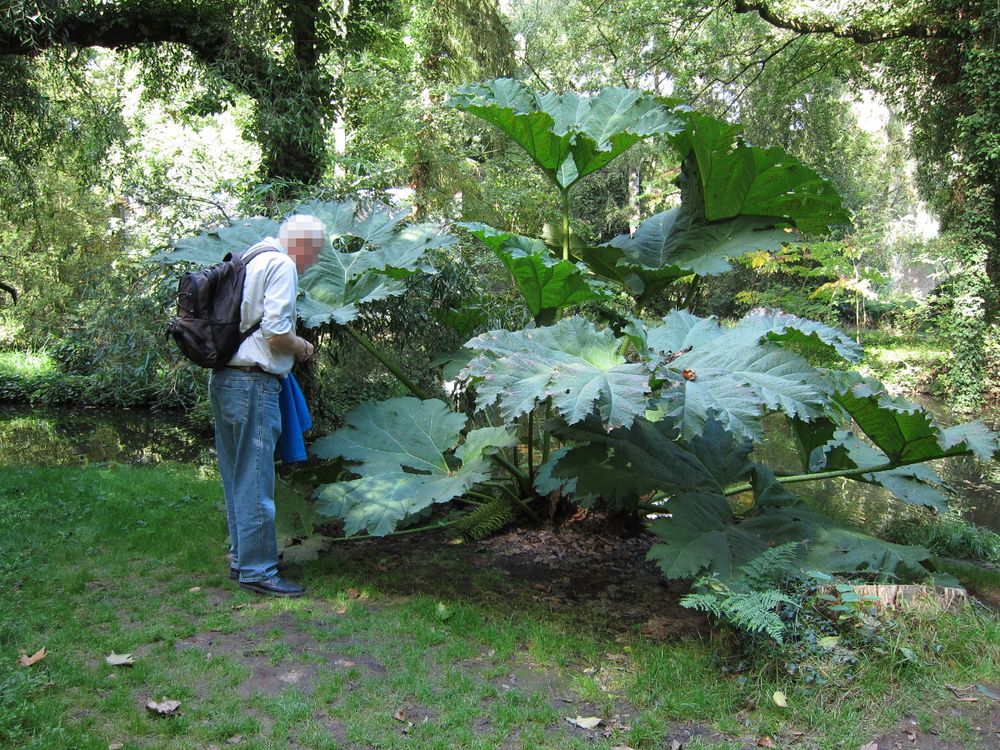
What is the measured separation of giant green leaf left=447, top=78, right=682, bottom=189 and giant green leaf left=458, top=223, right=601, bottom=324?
1.94 ft

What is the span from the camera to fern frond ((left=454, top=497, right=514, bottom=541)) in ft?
14.3

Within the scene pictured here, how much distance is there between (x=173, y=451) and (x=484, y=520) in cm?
575

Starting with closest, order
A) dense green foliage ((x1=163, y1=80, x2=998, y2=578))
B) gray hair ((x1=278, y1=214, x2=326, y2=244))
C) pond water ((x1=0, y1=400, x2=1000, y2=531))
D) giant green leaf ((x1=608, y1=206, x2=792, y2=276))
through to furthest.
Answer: dense green foliage ((x1=163, y1=80, x2=998, y2=578)) → gray hair ((x1=278, y1=214, x2=326, y2=244)) → giant green leaf ((x1=608, y1=206, x2=792, y2=276)) → pond water ((x1=0, y1=400, x2=1000, y2=531))

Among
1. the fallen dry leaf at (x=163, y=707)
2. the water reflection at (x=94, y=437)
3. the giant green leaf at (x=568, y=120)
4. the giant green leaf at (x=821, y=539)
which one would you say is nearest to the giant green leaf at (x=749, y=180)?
the giant green leaf at (x=568, y=120)

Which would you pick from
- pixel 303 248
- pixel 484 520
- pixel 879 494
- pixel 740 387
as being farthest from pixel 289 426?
pixel 879 494

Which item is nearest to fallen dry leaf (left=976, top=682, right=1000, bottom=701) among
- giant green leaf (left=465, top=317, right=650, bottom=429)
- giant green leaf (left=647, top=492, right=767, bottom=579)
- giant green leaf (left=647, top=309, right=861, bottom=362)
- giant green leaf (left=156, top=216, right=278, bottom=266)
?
giant green leaf (left=647, top=492, right=767, bottom=579)

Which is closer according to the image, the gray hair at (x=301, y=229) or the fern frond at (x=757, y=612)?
the fern frond at (x=757, y=612)

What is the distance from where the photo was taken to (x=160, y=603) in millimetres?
3289

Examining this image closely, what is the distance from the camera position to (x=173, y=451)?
8727 millimetres

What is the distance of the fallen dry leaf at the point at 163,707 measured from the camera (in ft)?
7.79

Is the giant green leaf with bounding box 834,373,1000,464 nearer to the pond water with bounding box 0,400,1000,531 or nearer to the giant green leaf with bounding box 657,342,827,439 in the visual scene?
the giant green leaf with bounding box 657,342,827,439

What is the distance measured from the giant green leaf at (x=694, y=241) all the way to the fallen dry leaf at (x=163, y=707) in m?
3.10

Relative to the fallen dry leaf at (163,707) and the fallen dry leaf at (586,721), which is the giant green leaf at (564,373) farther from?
the fallen dry leaf at (163,707)

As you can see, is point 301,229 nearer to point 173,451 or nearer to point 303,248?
point 303,248
